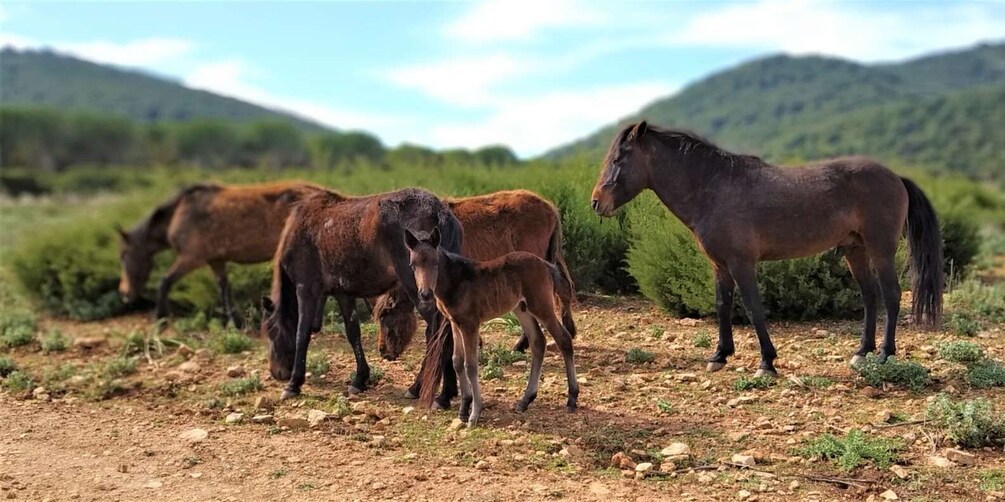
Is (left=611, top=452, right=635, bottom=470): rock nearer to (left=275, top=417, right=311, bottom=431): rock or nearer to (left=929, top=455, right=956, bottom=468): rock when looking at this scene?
(left=929, top=455, right=956, bottom=468): rock

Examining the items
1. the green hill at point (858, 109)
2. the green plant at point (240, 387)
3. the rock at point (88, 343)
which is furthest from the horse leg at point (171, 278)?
the green hill at point (858, 109)

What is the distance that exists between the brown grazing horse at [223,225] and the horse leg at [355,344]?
3.93m

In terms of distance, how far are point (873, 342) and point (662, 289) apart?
8.34 ft

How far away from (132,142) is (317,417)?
318 ft

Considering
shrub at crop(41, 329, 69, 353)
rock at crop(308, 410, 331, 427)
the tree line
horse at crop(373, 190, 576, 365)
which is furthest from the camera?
the tree line

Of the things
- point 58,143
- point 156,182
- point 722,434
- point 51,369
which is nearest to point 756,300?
point 722,434

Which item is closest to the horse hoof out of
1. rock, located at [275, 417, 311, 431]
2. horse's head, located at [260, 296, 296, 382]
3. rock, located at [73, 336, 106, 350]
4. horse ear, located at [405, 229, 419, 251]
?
horse ear, located at [405, 229, 419, 251]

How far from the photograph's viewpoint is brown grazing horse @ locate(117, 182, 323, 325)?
1147cm

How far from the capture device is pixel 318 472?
5230mm

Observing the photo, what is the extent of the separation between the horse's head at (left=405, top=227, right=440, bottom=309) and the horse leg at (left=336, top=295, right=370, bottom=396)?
6.14 feet

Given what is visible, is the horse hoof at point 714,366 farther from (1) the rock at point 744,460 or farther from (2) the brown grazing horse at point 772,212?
(1) the rock at point 744,460

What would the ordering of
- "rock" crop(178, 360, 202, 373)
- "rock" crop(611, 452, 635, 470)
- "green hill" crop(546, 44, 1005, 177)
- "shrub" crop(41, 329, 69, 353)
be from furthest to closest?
"green hill" crop(546, 44, 1005, 177) < "shrub" crop(41, 329, 69, 353) < "rock" crop(178, 360, 202, 373) < "rock" crop(611, 452, 635, 470)

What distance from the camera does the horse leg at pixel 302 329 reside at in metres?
7.12

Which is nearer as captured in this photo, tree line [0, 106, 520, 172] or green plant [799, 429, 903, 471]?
green plant [799, 429, 903, 471]
